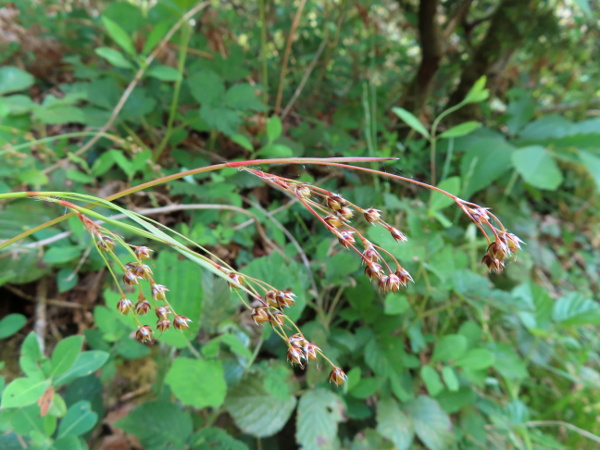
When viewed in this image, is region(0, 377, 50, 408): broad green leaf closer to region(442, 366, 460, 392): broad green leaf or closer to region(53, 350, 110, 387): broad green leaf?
region(53, 350, 110, 387): broad green leaf

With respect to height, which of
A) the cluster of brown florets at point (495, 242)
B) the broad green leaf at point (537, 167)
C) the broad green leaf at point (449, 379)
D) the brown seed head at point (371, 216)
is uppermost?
the cluster of brown florets at point (495, 242)

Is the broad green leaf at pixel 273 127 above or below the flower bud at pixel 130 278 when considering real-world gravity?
below

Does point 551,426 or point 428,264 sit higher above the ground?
point 428,264

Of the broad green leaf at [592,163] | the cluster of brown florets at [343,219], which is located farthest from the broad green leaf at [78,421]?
the broad green leaf at [592,163]

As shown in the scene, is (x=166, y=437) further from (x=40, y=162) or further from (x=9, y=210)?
(x=40, y=162)

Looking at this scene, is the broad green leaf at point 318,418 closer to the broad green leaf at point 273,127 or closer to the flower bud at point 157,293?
the flower bud at point 157,293

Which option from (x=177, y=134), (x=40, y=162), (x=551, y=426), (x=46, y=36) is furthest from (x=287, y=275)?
(x=46, y=36)
